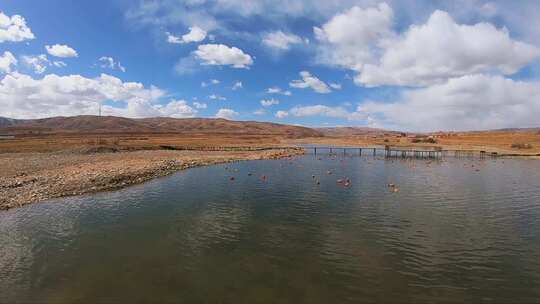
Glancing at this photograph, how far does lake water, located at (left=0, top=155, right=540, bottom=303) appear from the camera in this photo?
13438 mm

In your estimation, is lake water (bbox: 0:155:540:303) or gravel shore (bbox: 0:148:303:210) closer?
lake water (bbox: 0:155:540:303)

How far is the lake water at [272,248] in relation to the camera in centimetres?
1344

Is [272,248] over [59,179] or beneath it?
beneath

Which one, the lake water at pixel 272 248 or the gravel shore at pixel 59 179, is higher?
the gravel shore at pixel 59 179

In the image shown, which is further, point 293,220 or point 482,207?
point 482,207

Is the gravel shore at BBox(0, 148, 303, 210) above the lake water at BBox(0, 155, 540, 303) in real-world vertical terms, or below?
above

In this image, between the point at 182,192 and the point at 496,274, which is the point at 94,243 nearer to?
the point at 182,192

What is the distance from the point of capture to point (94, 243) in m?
18.8

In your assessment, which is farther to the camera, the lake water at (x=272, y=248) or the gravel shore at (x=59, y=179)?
the gravel shore at (x=59, y=179)

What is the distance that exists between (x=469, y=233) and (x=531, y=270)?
17.3ft

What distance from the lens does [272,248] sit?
712 inches

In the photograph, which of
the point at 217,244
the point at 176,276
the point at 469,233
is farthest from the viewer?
the point at 469,233

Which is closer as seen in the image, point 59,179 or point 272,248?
point 272,248

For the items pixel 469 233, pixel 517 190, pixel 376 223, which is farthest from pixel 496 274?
pixel 517 190
